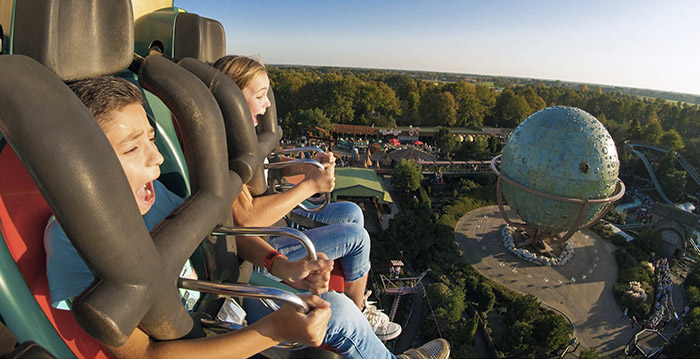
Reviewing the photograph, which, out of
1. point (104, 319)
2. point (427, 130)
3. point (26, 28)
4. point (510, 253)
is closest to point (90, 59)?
point (26, 28)

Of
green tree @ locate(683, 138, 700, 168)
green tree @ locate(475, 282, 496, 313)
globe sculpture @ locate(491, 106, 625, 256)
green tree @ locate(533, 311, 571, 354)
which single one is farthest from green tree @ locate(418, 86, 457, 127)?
green tree @ locate(533, 311, 571, 354)

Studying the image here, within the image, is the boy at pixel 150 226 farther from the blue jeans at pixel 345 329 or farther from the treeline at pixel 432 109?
the treeline at pixel 432 109

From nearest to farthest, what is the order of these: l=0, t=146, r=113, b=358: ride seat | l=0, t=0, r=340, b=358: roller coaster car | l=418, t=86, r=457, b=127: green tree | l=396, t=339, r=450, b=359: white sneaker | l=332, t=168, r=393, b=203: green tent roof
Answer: l=0, t=0, r=340, b=358: roller coaster car, l=0, t=146, r=113, b=358: ride seat, l=396, t=339, r=450, b=359: white sneaker, l=332, t=168, r=393, b=203: green tent roof, l=418, t=86, r=457, b=127: green tree

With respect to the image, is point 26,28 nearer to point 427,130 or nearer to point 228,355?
point 228,355

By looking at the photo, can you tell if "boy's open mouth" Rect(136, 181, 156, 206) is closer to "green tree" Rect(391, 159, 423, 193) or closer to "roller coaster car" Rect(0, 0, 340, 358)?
"roller coaster car" Rect(0, 0, 340, 358)

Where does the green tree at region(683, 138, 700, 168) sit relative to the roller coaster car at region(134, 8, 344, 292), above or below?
below

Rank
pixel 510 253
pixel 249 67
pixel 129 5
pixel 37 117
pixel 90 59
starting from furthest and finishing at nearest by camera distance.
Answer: pixel 510 253, pixel 249 67, pixel 129 5, pixel 90 59, pixel 37 117
